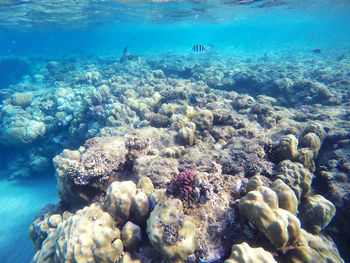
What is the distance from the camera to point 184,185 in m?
2.66

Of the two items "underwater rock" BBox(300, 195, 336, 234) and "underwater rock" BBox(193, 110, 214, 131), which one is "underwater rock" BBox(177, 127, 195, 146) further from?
"underwater rock" BBox(300, 195, 336, 234)

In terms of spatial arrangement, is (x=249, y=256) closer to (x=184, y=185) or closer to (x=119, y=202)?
(x=184, y=185)

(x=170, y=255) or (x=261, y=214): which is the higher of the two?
(x=261, y=214)

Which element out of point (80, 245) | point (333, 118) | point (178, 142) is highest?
point (80, 245)

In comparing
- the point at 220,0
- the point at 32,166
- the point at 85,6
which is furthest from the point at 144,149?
the point at 85,6

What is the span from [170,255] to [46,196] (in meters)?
11.4

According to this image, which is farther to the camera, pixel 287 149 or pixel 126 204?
pixel 287 149

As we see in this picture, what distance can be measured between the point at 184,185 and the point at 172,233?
2.37 ft

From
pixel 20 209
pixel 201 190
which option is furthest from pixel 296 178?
pixel 20 209

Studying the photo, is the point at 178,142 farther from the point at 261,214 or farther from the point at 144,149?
the point at 261,214

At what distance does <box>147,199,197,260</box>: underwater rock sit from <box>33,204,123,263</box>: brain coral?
1.89 ft

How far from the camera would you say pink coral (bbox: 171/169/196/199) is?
2623 mm

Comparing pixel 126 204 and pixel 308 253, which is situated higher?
pixel 126 204

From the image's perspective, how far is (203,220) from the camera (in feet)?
8.02
